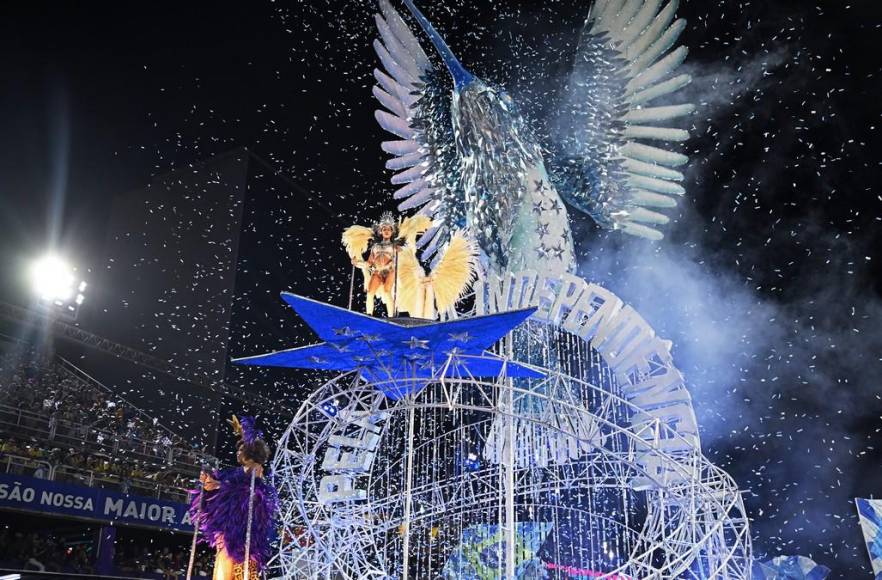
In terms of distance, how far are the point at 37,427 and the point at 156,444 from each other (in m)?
2.19

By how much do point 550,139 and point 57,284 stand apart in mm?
10398

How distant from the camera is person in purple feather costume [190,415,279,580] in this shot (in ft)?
23.2

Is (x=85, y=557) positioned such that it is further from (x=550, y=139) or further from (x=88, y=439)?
(x=550, y=139)

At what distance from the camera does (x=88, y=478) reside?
39.7 ft

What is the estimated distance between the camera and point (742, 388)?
1287 centimetres

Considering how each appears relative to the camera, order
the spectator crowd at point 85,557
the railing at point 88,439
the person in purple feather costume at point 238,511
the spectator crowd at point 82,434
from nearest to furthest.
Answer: the person in purple feather costume at point 238,511, the spectator crowd at point 85,557, the spectator crowd at point 82,434, the railing at point 88,439

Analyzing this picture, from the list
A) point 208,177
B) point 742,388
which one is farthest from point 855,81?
point 208,177

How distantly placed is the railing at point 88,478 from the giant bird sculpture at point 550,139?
698 centimetres

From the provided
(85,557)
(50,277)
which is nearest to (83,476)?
(85,557)

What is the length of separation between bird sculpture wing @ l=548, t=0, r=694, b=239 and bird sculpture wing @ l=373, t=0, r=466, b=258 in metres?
1.72

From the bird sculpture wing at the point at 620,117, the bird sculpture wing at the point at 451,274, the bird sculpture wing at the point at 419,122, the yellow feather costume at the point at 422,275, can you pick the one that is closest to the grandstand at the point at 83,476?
the bird sculpture wing at the point at 419,122

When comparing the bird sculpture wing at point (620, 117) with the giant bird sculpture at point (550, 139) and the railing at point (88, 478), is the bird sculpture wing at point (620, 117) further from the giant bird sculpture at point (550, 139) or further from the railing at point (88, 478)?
the railing at point (88, 478)

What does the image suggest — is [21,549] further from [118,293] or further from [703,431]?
[703,431]

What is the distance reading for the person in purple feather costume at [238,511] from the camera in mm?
7086
